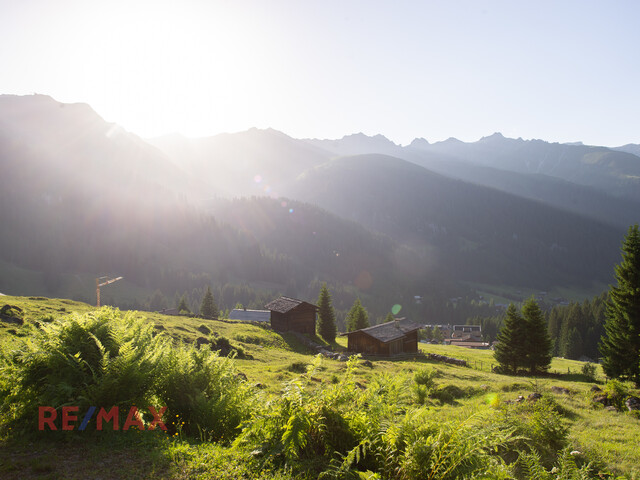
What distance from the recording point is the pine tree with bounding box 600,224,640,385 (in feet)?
91.5

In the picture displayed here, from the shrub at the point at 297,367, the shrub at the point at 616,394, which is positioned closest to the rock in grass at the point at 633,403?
the shrub at the point at 616,394

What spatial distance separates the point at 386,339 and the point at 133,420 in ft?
136

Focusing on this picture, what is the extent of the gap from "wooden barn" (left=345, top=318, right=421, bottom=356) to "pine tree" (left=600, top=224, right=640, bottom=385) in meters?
23.0

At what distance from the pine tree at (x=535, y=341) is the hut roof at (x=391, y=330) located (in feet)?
50.0

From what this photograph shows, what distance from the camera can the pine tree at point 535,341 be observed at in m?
37.7

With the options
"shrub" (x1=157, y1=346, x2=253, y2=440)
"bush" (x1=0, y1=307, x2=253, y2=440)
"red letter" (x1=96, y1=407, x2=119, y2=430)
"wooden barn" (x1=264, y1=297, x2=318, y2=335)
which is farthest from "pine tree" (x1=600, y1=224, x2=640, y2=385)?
"wooden barn" (x1=264, y1=297, x2=318, y2=335)

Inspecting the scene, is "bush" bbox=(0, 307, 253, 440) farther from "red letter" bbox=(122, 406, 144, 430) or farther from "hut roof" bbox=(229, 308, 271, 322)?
"hut roof" bbox=(229, 308, 271, 322)

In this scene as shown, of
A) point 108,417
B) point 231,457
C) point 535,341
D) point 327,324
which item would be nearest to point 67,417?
point 108,417

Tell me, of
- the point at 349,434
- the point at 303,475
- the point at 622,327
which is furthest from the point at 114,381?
the point at 622,327

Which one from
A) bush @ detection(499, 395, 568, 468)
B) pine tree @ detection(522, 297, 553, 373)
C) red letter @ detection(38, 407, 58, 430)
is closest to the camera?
red letter @ detection(38, 407, 58, 430)

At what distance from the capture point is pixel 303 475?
573cm

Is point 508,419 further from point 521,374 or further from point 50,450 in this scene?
point 521,374

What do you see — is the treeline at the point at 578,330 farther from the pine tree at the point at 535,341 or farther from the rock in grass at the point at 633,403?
the rock in grass at the point at 633,403

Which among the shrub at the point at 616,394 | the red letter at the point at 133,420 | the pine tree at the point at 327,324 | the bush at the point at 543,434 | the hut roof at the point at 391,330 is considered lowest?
the pine tree at the point at 327,324
